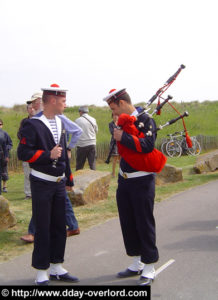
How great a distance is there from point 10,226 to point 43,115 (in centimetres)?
263

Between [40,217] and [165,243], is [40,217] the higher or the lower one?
the higher one

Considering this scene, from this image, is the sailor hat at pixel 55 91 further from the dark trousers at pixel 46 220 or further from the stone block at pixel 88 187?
the stone block at pixel 88 187

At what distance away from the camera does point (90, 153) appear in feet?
31.7

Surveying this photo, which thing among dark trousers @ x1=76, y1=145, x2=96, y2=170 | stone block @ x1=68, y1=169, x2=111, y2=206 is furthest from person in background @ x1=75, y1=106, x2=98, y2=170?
stone block @ x1=68, y1=169, x2=111, y2=206

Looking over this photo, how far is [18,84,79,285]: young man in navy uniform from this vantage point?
3.94 metres

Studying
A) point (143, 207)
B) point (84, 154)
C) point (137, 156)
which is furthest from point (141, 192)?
point (84, 154)

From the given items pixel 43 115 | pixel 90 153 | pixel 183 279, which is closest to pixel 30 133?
pixel 43 115

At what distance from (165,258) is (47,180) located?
178 cm

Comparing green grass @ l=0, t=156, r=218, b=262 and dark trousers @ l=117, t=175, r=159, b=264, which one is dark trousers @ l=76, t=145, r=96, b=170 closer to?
green grass @ l=0, t=156, r=218, b=262

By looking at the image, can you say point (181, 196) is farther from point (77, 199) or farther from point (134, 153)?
point (134, 153)

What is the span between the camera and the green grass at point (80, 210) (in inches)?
208

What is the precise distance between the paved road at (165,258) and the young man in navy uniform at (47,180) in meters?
0.36

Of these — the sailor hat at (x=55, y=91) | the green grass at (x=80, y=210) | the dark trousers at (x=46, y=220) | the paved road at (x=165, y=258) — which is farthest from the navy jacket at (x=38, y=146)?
the green grass at (x=80, y=210)

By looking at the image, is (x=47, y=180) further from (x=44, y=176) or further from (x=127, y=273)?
(x=127, y=273)
